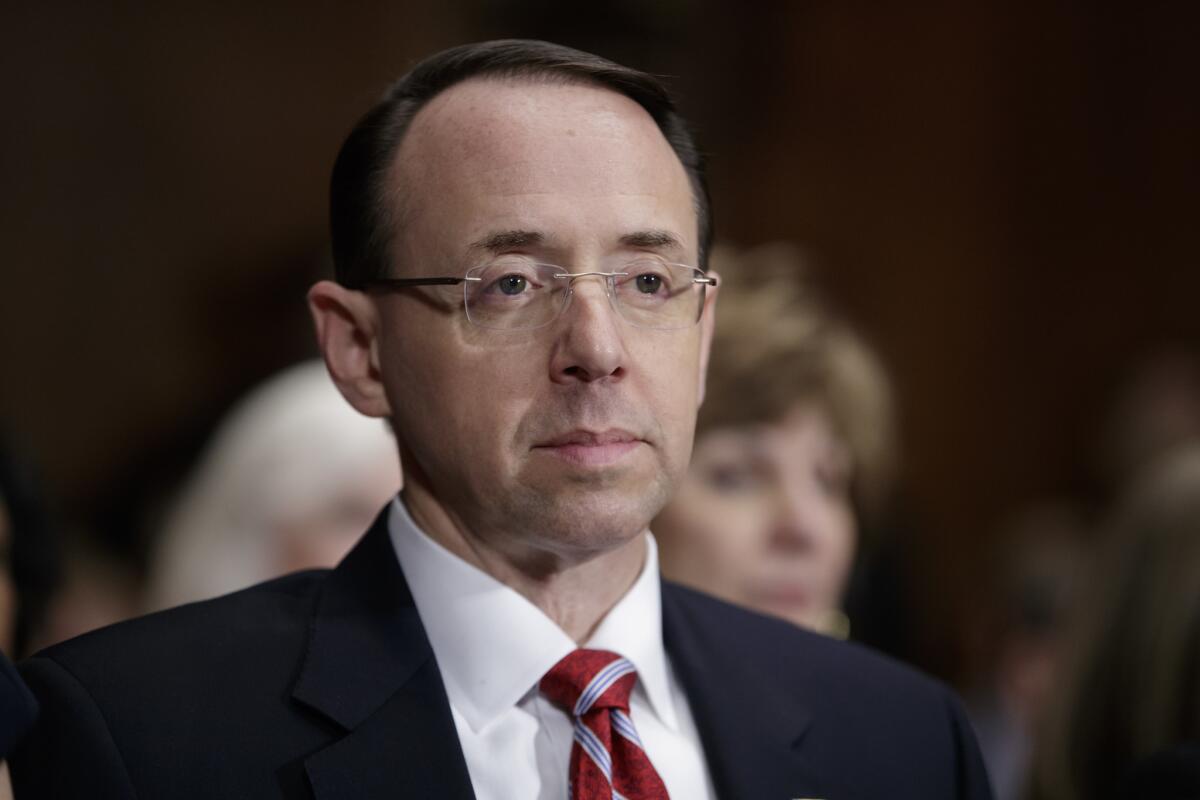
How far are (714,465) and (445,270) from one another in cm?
144

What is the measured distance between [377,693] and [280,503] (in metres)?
2.02

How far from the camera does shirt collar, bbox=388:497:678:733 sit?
2098mm

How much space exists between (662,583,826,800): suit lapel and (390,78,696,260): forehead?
0.60 meters

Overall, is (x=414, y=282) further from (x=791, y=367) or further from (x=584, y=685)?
(x=791, y=367)

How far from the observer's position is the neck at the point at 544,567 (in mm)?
2150

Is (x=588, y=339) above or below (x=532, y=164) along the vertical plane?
below

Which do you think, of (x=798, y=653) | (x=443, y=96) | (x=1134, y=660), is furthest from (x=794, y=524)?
(x=443, y=96)

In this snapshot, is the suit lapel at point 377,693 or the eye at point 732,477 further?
the eye at point 732,477

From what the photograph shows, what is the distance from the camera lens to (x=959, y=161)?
28.4ft

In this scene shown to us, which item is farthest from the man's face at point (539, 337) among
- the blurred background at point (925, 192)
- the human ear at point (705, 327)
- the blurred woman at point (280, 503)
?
the blurred background at point (925, 192)

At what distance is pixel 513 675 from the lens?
6.88 ft

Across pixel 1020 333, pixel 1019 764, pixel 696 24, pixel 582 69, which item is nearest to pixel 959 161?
pixel 1020 333

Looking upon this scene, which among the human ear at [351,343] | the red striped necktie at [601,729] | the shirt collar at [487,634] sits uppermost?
the human ear at [351,343]

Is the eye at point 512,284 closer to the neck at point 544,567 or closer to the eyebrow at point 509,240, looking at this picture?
the eyebrow at point 509,240
